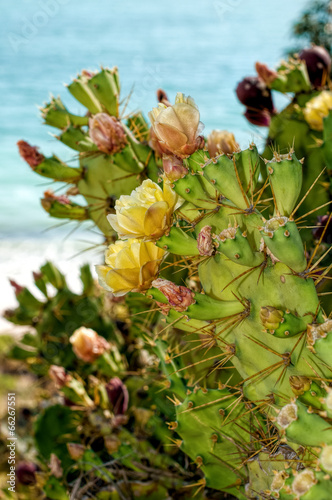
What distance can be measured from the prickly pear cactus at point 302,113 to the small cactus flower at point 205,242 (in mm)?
498

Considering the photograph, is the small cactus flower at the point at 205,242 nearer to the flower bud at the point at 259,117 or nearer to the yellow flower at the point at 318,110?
the yellow flower at the point at 318,110

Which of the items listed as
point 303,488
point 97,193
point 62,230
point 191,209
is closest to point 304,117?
point 97,193

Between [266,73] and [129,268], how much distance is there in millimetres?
859

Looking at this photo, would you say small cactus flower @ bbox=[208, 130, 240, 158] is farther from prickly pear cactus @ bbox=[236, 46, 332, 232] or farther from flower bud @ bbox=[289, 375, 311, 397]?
flower bud @ bbox=[289, 375, 311, 397]

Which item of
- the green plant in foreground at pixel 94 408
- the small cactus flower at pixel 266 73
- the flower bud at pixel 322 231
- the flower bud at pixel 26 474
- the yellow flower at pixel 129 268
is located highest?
the small cactus flower at pixel 266 73

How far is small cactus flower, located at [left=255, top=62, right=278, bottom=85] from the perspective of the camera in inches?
51.4

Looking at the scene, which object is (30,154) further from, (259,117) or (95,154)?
(259,117)

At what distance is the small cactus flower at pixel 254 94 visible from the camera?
131 cm

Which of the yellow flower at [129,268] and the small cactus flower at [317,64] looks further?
the small cactus flower at [317,64]

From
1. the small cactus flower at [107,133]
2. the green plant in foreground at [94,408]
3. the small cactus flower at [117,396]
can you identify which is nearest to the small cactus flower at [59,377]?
the green plant in foreground at [94,408]

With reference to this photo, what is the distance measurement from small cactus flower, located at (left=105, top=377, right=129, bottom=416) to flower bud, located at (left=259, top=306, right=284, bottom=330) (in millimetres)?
663

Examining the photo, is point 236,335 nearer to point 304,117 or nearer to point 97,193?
point 97,193

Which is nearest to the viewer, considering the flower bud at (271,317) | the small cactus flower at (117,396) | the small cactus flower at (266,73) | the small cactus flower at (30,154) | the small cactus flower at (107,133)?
the flower bud at (271,317)

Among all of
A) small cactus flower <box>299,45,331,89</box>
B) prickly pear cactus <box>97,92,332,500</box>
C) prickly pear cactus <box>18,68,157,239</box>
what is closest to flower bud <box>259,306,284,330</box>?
prickly pear cactus <box>97,92,332,500</box>
